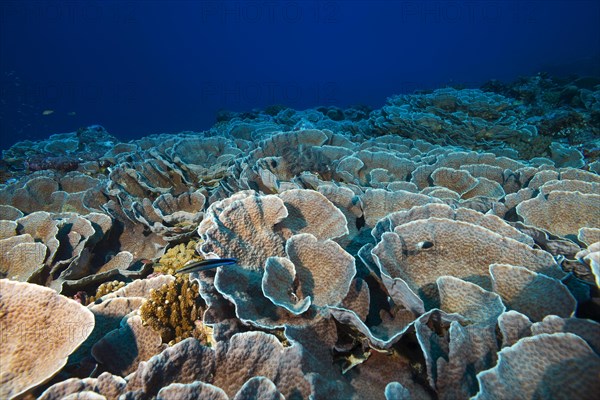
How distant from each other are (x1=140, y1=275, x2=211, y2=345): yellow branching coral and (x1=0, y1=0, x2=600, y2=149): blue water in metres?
74.7

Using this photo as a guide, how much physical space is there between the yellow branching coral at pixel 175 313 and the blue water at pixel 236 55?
74700mm

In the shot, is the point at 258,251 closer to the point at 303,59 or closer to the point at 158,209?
the point at 158,209

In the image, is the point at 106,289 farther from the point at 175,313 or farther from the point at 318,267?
the point at 318,267

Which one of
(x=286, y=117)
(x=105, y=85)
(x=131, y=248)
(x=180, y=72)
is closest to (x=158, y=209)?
(x=131, y=248)

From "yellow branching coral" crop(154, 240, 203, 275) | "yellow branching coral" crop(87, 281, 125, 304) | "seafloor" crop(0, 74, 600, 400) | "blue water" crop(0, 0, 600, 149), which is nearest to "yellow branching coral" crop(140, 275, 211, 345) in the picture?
"seafloor" crop(0, 74, 600, 400)

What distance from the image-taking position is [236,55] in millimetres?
163250

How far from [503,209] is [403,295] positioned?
1963 mm

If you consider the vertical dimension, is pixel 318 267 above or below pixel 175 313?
above

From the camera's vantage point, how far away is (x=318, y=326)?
5.90ft

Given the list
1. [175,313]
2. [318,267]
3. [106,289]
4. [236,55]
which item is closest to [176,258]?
[106,289]

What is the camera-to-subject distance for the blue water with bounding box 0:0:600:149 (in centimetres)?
9625

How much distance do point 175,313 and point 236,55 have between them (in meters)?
184

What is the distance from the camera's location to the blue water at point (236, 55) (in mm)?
96250

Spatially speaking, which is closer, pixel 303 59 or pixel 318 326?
pixel 318 326
